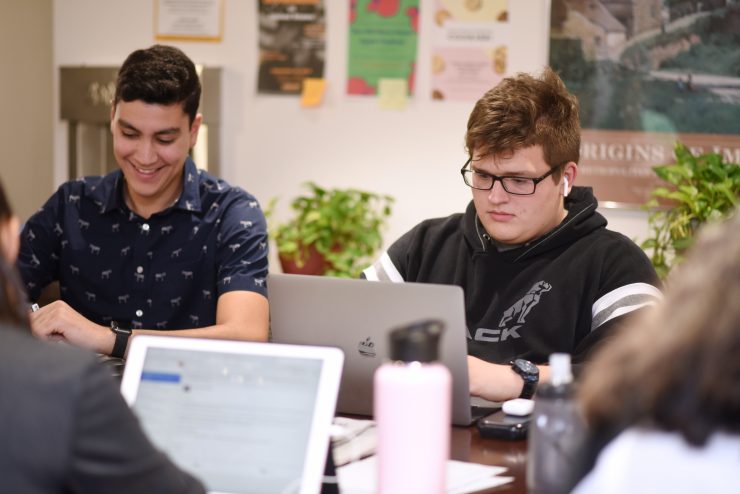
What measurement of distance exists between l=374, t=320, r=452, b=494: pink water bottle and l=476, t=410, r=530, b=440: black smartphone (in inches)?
23.4

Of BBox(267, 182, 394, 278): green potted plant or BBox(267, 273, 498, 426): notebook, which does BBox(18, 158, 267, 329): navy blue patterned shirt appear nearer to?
BBox(267, 273, 498, 426): notebook

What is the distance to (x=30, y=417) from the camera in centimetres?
92

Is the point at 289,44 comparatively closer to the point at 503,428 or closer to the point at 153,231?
the point at 153,231

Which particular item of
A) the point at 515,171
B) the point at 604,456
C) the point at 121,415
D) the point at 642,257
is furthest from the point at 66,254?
the point at 604,456

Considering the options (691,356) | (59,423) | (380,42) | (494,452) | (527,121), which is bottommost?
(494,452)

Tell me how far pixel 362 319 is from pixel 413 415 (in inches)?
23.6

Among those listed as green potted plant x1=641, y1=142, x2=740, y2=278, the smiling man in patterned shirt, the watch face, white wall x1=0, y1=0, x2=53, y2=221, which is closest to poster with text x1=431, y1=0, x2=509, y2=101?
green potted plant x1=641, y1=142, x2=740, y2=278

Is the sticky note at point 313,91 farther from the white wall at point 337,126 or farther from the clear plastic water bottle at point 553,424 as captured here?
the clear plastic water bottle at point 553,424

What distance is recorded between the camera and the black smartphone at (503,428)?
66.3 inches

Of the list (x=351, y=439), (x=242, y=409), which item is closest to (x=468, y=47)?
(x=351, y=439)

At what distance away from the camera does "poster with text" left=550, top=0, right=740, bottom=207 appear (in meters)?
3.31

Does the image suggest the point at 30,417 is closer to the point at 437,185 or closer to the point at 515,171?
the point at 515,171

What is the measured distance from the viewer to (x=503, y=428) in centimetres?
169

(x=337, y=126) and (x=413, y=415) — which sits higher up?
(x=337, y=126)
